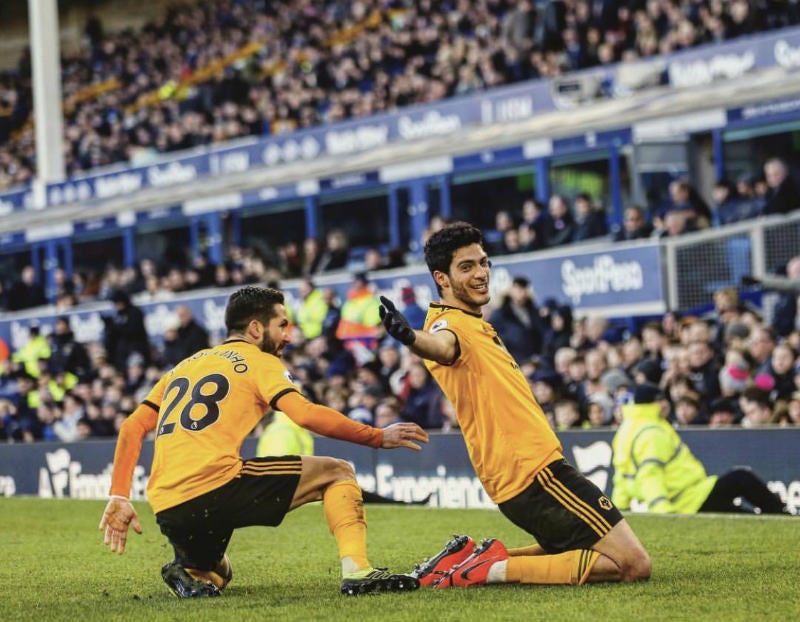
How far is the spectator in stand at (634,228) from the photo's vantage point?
638 inches

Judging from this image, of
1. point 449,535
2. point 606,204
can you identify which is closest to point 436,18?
point 606,204

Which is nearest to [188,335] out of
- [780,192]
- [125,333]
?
[125,333]

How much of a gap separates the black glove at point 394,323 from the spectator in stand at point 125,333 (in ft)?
46.7

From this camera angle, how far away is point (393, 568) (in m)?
8.28

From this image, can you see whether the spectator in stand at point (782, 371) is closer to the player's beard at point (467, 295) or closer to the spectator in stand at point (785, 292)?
the spectator in stand at point (785, 292)

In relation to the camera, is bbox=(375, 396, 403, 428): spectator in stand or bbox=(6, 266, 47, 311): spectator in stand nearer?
bbox=(375, 396, 403, 428): spectator in stand

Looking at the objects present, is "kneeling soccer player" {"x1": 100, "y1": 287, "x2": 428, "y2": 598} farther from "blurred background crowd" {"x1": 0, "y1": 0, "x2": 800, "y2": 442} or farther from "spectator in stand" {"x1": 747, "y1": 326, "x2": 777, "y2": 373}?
"spectator in stand" {"x1": 747, "y1": 326, "x2": 777, "y2": 373}

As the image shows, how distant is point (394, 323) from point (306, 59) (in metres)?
22.7

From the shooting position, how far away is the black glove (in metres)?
6.12

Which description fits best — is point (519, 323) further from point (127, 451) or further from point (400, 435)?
point (400, 435)

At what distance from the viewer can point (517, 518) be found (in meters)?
7.07

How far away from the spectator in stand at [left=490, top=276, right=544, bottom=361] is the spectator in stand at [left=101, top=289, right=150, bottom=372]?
6636mm

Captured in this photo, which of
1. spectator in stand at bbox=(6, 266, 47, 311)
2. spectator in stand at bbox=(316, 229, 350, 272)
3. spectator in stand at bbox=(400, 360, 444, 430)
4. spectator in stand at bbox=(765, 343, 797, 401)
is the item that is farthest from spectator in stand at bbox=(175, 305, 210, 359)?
spectator in stand at bbox=(765, 343, 797, 401)

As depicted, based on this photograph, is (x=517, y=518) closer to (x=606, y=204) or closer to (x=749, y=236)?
(x=749, y=236)
